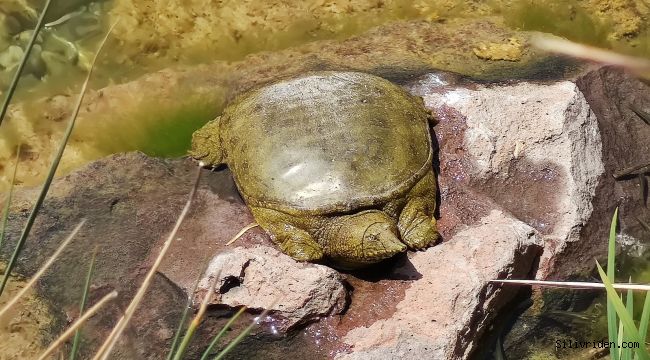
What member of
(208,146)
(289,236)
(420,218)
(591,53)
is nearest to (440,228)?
(420,218)

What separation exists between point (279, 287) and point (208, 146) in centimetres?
110

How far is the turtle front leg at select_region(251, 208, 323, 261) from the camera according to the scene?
2912mm

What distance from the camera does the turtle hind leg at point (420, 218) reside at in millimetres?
2973

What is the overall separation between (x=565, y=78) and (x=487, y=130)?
2.80ft

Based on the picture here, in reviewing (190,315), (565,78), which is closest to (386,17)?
(565,78)

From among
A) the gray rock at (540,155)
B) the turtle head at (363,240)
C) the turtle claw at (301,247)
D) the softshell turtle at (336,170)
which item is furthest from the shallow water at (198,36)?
the turtle head at (363,240)

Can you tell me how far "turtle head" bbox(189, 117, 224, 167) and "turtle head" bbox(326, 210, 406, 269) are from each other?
892 mm

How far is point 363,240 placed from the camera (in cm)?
275

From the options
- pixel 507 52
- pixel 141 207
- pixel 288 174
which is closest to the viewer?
pixel 288 174

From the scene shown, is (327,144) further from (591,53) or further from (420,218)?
(591,53)

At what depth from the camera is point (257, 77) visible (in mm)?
3953

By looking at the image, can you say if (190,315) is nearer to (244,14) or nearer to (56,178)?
(56,178)

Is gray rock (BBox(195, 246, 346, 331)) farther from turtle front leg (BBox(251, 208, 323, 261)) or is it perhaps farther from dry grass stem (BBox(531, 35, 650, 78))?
dry grass stem (BBox(531, 35, 650, 78))

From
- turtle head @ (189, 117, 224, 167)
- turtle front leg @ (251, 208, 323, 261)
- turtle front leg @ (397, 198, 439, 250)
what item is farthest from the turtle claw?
turtle head @ (189, 117, 224, 167)
